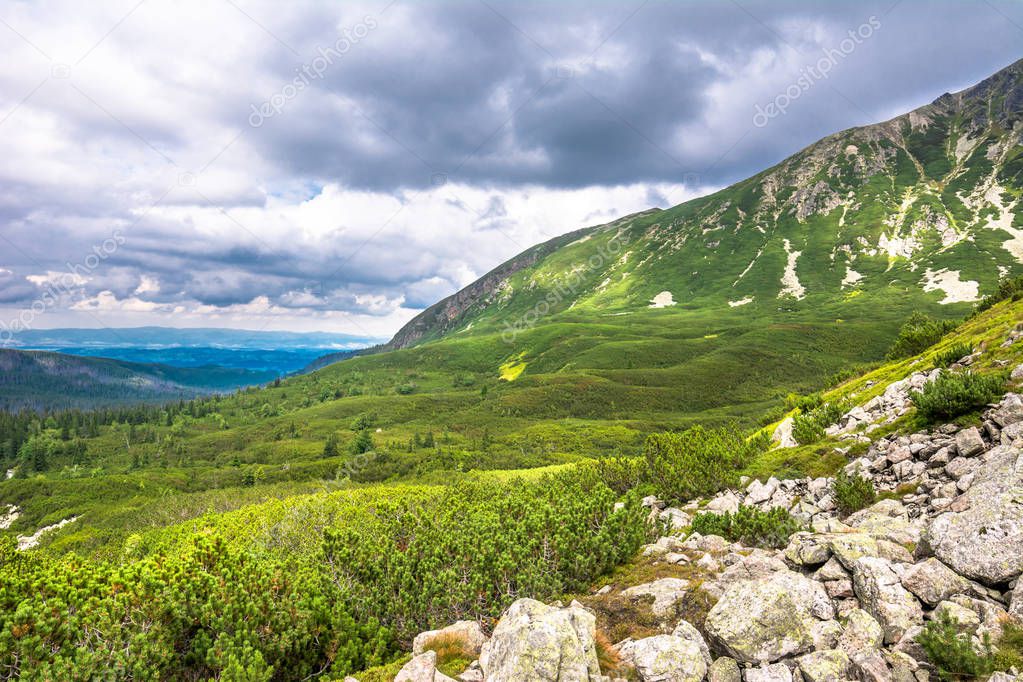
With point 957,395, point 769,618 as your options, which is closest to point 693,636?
point 769,618

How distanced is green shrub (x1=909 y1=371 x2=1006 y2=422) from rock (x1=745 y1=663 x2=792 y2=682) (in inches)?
606

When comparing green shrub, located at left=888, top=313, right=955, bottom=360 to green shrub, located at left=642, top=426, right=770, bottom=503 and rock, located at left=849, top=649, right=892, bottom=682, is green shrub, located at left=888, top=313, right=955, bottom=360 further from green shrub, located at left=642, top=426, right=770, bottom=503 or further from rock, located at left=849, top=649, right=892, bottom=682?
rock, located at left=849, top=649, right=892, bottom=682

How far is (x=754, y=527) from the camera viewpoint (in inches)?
618

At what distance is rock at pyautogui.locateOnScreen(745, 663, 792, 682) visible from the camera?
8.47 meters

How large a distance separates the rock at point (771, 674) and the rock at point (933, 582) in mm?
3321

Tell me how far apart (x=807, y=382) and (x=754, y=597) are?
19640 cm

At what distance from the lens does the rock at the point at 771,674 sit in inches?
333

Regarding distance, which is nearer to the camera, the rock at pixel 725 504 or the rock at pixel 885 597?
the rock at pixel 885 597

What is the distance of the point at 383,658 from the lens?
12.6 metres

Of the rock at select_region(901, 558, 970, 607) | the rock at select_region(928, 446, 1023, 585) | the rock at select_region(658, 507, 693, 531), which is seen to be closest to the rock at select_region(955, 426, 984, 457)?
the rock at select_region(928, 446, 1023, 585)

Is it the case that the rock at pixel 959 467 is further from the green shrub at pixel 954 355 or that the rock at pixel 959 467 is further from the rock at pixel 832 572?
the green shrub at pixel 954 355

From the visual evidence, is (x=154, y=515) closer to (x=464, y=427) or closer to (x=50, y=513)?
(x=50, y=513)

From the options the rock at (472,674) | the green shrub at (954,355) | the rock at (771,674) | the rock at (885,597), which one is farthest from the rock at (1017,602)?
the green shrub at (954,355)

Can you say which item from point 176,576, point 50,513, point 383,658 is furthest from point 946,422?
point 50,513
